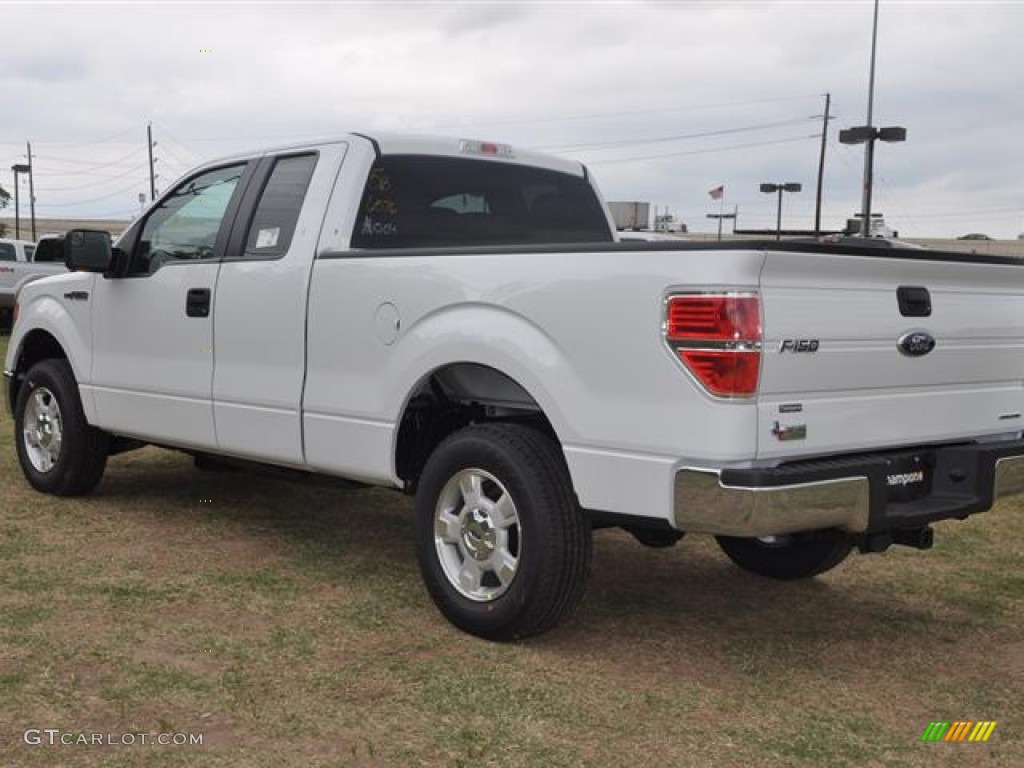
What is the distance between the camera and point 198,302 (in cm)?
538

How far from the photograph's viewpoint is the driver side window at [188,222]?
5.52 meters

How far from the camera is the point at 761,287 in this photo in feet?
11.2

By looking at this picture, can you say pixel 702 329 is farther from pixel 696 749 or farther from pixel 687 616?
pixel 687 616

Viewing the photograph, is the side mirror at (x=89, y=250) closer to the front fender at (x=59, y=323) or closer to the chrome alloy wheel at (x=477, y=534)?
the front fender at (x=59, y=323)

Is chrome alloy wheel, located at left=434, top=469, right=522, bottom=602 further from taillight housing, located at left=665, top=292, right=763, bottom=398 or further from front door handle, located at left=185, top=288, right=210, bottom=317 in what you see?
front door handle, located at left=185, top=288, right=210, bottom=317

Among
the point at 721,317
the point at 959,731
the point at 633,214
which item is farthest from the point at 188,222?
the point at 633,214

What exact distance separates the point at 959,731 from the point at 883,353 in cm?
124

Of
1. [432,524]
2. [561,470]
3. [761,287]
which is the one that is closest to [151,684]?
[432,524]

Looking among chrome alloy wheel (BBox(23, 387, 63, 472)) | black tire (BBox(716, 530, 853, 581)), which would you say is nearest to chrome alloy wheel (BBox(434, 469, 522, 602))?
black tire (BBox(716, 530, 853, 581))

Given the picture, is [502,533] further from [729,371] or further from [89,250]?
[89,250]

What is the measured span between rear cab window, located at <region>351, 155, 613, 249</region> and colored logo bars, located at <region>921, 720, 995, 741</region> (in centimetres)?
291

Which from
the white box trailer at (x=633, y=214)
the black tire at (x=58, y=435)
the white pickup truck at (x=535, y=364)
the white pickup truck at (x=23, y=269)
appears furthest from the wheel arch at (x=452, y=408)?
the white pickup truck at (x=23, y=269)

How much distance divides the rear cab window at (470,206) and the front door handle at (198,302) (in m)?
0.92

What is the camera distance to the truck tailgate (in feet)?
11.5
